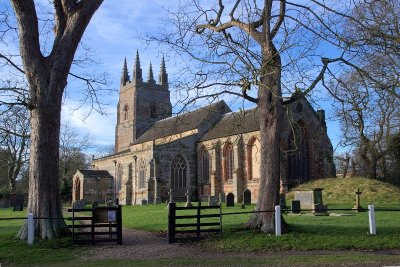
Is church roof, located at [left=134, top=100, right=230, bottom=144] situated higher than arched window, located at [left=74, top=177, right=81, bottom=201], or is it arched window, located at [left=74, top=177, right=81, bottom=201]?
church roof, located at [left=134, top=100, right=230, bottom=144]

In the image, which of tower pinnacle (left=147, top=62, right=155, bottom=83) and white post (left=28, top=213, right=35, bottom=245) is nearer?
white post (left=28, top=213, right=35, bottom=245)

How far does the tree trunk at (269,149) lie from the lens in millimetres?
13539

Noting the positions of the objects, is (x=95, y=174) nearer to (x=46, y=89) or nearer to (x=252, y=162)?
(x=252, y=162)

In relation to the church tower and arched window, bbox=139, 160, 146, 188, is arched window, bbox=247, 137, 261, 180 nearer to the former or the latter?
arched window, bbox=139, 160, 146, 188

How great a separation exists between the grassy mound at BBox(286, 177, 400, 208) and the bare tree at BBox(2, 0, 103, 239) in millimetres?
20539

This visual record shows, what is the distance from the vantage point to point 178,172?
43156 millimetres

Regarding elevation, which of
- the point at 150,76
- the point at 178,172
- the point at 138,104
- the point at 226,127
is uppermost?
the point at 150,76

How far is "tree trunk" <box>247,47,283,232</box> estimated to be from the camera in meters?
13.5

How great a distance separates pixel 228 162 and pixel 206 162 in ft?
10.5

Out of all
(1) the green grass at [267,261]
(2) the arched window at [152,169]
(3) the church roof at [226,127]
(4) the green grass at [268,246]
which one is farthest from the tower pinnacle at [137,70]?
(1) the green grass at [267,261]

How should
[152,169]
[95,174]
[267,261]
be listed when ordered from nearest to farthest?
1. [267,261]
2. [152,169]
3. [95,174]

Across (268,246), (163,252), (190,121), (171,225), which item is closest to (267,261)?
(268,246)

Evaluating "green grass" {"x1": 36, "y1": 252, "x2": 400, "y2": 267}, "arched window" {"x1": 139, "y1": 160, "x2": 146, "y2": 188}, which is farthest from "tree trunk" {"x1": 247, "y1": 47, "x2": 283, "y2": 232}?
"arched window" {"x1": 139, "y1": 160, "x2": 146, "y2": 188}

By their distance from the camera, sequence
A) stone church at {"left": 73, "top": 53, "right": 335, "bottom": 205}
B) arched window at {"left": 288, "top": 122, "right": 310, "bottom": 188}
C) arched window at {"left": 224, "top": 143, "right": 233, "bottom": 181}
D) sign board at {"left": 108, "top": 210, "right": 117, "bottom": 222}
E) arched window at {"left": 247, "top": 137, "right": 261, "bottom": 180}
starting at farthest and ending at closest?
arched window at {"left": 224, "top": 143, "right": 233, "bottom": 181} < stone church at {"left": 73, "top": 53, "right": 335, "bottom": 205} < arched window at {"left": 247, "top": 137, "right": 261, "bottom": 180} < arched window at {"left": 288, "top": 122, "right": 310, "bottom": 188} < sign board at {"left": 108, "top": 210, "right": 117, "bottom": 222}
